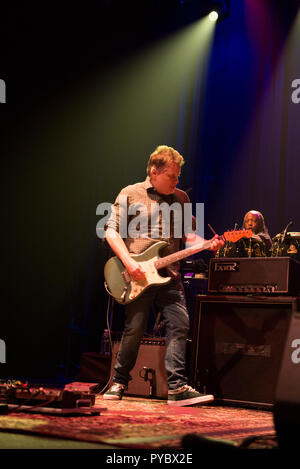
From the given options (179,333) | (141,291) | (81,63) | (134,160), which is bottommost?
(179,333)

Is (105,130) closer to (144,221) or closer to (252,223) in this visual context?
(252,223)

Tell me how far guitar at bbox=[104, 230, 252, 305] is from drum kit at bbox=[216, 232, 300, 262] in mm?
581

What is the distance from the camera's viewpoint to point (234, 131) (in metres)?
6.99

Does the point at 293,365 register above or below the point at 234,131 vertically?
below

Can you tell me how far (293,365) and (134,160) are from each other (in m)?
5.15

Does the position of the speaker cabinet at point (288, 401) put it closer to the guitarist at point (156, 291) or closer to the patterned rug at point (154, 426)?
the patterned rug at point (154, 426)

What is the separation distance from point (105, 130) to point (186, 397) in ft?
13.1

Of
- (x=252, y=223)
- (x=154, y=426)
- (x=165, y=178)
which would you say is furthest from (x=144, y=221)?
(x=252, y=223)

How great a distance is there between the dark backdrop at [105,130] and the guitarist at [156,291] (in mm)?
2166

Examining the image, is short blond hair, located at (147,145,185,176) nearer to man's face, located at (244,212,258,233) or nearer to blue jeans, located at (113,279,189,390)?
blue jeans, located at (113,279,189,390)

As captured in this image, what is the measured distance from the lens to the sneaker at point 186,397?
3.42 m

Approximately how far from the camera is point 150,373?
13.2 feet
